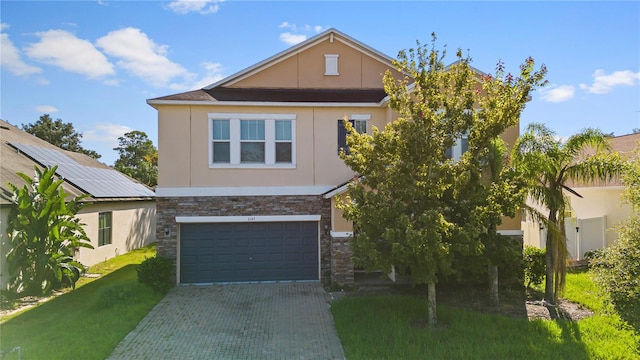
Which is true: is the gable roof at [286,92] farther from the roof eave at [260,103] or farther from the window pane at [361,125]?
the window pane at [361,125]

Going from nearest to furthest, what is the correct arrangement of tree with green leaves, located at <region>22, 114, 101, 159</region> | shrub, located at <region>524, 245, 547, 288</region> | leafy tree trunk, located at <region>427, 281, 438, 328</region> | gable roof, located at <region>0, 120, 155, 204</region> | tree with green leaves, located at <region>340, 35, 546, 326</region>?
tree with green leaves, located at <region>340, 35, 546, 326</region>, leafy tree trunk, located at <region>427, 281, 438, 328</region>, shrub, located at <region>524, 245, 547, 288</region>, gable roof, located at <region>0, 120, 155, 204</region>, tree with green leaves, located at <region>22, 114, 101, 159</region>

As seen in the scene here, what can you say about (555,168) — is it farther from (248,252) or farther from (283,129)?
(248,252)

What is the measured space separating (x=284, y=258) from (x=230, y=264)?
1966 mm

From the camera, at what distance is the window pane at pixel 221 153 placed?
47.1 ft

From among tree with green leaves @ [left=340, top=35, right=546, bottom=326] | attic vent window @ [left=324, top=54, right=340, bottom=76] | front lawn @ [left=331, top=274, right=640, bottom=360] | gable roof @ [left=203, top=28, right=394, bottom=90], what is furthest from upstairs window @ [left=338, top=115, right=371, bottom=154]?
front lawn @ [left=331, top=274, right=640, bottom=360]

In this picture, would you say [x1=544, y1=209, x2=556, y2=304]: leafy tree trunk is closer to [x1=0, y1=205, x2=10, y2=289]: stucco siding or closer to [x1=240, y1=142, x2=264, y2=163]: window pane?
[x1=240, y1=142, x2=264, y2=163]: window pane

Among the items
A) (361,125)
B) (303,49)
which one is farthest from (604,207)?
(303,49)

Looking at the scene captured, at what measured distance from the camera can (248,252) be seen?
47.6 feet

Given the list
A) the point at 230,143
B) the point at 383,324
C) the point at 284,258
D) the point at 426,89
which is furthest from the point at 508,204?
the point at 230,143

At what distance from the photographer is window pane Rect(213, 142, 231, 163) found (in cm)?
1435

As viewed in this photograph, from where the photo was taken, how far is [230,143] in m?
14.4

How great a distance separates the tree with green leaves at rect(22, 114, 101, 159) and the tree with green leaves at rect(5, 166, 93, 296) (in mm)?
43510

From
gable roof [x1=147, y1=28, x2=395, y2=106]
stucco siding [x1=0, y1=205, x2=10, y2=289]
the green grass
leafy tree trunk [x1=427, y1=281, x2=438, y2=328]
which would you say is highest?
gable roof [x1=147, y1=28, x2=395, y2=106]

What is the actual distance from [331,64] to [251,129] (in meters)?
4.87
